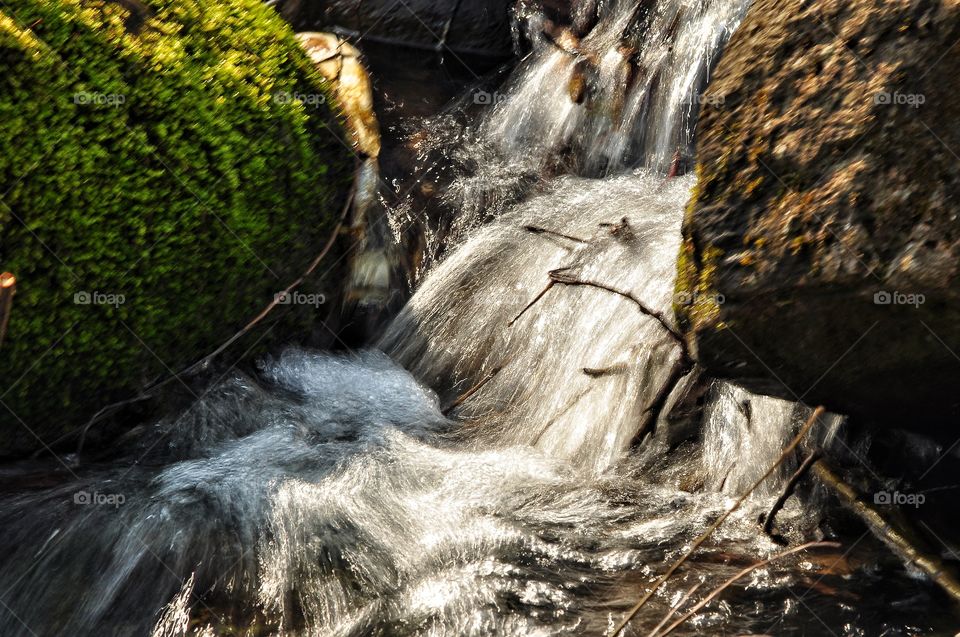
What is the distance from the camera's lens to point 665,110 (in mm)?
6285

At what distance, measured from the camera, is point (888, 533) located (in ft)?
10.8

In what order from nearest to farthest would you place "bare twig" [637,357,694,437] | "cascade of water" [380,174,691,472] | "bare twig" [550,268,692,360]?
"bare twig" [550,268,692,360] < "bare twig" [637,357,694,437] < "cascade of water" [380,174,691,472]

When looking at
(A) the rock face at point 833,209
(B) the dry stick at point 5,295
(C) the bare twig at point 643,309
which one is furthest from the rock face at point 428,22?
(B) the dry stick at point 5,295

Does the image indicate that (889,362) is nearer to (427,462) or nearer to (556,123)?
(427,462)

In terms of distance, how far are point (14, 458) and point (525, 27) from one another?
16.7 ft

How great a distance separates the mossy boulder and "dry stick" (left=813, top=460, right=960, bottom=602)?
113 inches

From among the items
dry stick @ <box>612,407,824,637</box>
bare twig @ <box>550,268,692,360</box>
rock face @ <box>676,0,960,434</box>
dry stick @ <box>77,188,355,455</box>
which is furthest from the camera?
dry stick @ <box>77,188,355,455</box>

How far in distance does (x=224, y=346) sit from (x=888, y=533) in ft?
9.73

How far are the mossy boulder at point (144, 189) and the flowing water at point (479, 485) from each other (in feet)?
1.23

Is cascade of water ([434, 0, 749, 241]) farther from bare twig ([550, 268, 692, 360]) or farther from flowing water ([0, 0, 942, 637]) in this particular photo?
bare twig ([550, 268, 692, 360])

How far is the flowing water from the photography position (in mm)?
3174

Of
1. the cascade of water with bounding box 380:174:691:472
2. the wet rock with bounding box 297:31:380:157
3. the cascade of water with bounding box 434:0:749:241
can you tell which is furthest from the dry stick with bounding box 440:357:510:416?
the wet rock with bounding box 297:31:380:157

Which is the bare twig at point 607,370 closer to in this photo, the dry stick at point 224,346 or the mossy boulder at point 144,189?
the dry stick at point 224,346

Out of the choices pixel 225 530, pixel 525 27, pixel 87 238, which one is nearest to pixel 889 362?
pixel 225 530
